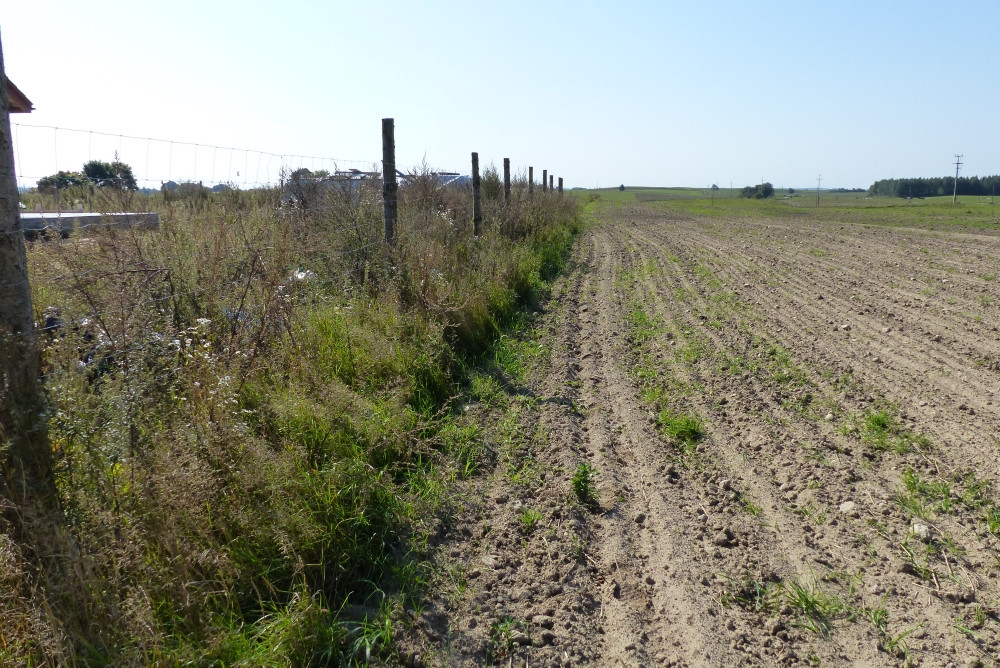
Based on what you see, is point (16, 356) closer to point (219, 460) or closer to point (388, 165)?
point (219, 460)

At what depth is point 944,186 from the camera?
12012 cm

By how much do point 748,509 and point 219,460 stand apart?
315 cm

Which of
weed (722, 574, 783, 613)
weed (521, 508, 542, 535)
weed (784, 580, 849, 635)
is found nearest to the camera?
weed (784, 580, 849, 635)

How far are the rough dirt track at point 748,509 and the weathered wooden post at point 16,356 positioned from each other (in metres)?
1.89

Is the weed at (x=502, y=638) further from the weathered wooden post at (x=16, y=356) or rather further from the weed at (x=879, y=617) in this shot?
the weathered wooden post at (x=16, y=356)

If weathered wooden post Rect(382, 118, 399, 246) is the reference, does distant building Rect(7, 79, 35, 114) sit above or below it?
above

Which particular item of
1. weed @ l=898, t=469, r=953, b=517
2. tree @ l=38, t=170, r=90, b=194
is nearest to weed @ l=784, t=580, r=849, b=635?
weed @ l=898, t=469, r=953, b=517

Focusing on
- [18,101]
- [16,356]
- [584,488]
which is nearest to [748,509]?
[584,488]

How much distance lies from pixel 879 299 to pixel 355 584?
32.3 ft

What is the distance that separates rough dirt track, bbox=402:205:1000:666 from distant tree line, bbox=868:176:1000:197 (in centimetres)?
12341

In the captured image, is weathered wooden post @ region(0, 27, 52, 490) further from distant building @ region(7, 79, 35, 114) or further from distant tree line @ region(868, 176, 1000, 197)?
distant tree line @ region(868, 176, 1000, 197)

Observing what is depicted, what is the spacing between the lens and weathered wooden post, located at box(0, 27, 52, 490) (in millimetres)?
2648

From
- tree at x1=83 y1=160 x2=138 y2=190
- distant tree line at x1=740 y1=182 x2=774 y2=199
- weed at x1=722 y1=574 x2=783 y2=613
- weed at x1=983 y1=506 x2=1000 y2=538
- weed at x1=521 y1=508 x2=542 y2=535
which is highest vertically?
distant tree line at x1=740 y1=182 x2=774 y2=199

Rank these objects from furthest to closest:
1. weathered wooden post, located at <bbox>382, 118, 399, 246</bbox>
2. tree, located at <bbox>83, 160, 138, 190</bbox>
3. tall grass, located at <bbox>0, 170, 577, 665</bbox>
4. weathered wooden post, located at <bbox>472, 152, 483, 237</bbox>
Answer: weathered wooden post, located at <bbox>472, 152, 483, 237</bbox>
weathered wooden post, located at <bbox>382, 118, 399, 246</bbox>
tree, located at <bbox>83, 160, 138, 190</bbox>
tall grass, located at <bbox>0, 170, 577, 665</bbox>
